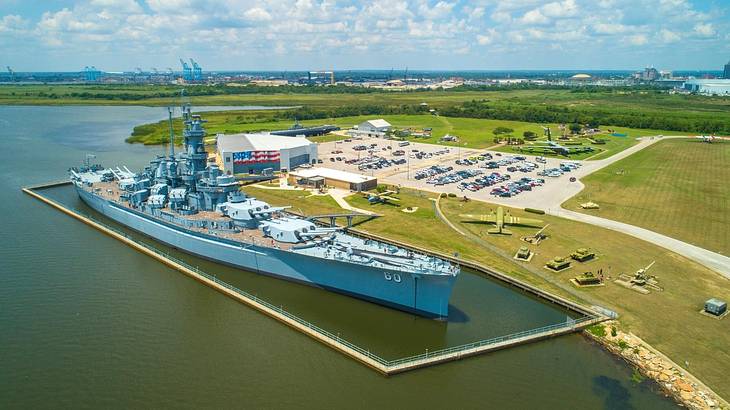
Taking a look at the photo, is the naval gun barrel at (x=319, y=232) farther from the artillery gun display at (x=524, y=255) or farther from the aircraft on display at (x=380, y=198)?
the aircraft on display at (x=380, y=198)

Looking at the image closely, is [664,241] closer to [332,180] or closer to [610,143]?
[332,180]

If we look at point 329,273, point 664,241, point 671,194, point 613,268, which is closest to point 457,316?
point 329,273

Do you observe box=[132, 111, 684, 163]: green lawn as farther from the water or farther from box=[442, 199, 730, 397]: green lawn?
the water

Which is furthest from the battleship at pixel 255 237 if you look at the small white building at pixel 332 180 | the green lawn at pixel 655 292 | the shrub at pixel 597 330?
the small white building at pixel 332 180

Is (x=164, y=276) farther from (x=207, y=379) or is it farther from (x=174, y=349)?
(x=207, y=379)

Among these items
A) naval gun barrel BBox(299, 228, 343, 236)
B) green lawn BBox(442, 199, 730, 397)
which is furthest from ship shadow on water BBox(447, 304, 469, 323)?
naval gun barrel BBox(299, 228, 343, 236)

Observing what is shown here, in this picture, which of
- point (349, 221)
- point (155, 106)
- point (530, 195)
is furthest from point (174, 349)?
point (155, 106)
